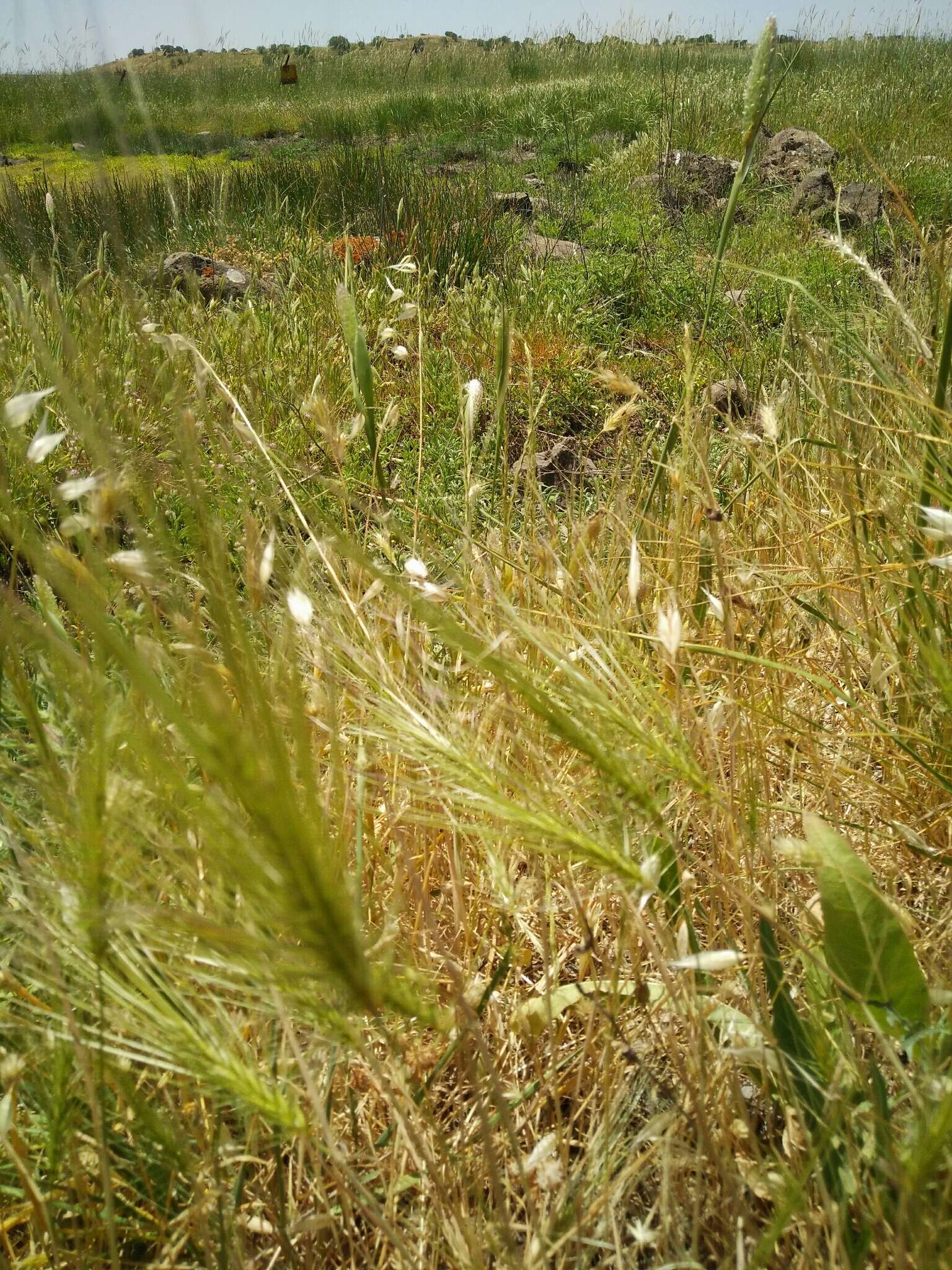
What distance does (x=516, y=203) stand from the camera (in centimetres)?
543

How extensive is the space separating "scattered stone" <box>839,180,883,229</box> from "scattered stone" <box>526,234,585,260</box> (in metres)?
1.43

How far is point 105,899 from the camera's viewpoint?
0.52 m

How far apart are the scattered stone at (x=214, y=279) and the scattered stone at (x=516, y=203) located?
77.6 inches

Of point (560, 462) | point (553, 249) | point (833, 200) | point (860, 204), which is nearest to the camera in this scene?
point (560, 462)

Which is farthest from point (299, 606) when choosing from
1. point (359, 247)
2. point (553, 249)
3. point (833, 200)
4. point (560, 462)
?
point (833, 200)

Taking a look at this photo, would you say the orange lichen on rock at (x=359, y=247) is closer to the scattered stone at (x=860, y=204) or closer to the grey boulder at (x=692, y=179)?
the grey boulder at (x=692, y=179)

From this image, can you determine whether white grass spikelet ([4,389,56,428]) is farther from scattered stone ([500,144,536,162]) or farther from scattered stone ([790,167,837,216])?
scattered stone ([500,144,536,162])

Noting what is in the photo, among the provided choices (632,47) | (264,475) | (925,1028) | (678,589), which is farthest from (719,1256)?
(632,47)

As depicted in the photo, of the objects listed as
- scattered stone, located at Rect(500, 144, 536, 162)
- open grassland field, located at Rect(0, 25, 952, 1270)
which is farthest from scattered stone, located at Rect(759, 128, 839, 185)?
open grassland field, located at Rect(0, 25, 952, 1270)

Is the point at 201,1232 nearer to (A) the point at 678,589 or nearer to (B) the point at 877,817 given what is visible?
(B) the point at 877,817

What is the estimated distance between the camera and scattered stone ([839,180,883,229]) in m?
4.79

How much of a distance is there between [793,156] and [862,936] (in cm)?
702

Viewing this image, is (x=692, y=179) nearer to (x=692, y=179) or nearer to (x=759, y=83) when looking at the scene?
(x=692, y=179)

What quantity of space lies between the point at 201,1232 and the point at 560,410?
261 centimetres
